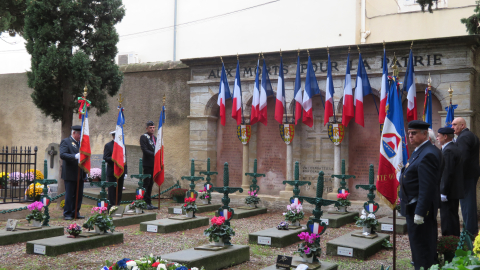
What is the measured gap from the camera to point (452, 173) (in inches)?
217

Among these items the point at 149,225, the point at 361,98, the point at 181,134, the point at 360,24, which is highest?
the point at 360,24

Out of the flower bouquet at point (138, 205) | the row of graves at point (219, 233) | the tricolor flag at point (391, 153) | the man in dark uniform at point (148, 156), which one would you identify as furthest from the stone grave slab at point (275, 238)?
the man in dark uniform at point (148, 156)

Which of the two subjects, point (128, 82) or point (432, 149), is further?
point (128, 82)

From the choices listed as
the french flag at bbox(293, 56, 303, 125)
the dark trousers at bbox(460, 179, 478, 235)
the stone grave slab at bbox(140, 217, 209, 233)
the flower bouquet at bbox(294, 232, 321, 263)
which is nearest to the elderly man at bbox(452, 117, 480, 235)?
the dark trousers at bbox(460, 179, 478, 235)

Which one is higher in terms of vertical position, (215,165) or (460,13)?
(460,13)

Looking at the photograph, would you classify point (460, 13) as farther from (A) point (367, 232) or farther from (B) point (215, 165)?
(A) point (367, 232)

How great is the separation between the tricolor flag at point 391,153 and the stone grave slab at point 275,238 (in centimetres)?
172

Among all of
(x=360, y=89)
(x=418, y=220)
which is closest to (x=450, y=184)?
(x=418, y=220)

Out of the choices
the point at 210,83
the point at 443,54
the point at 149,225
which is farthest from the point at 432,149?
the point at 210,83

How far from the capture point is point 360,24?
14984mm

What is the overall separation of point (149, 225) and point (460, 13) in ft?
40.0

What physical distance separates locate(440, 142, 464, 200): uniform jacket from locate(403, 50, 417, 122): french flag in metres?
→ 2.83

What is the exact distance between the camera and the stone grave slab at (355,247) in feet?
17.3

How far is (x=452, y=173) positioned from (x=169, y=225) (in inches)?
166
